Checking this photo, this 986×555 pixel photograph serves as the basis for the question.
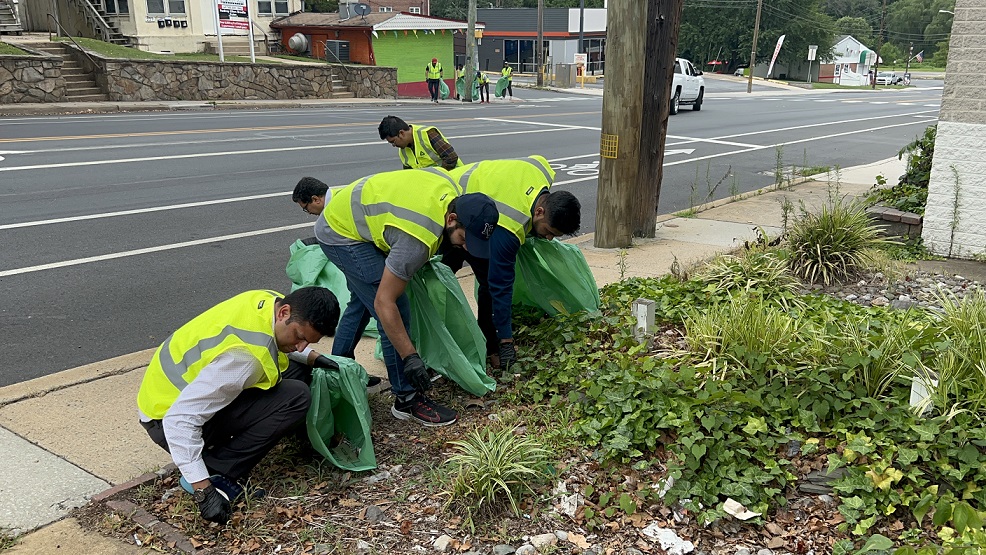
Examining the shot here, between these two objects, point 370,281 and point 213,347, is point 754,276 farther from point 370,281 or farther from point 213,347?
point 213,347

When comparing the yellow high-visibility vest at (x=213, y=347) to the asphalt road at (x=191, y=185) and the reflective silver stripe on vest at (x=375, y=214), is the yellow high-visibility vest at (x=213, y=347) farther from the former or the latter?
the asphalt road at (x=191, y=185)

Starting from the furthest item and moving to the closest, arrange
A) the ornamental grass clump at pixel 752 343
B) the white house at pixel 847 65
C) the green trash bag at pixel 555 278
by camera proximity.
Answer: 1. the white house at pixel 847 65
2. the green trash bag at pixel 555 278
3. the ornamental grass clump at pixel 752 343

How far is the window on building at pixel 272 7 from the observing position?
3469 cm

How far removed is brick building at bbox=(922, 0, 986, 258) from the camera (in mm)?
6871

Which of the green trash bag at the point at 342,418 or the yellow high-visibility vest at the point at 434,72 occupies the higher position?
the yellow high-visibility vest at the point at 434,72

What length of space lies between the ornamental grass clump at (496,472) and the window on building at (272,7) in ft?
114

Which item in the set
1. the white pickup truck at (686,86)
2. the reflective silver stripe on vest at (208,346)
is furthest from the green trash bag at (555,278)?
the white pickup truck at (686,86)

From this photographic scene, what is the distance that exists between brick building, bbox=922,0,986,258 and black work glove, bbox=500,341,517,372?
4584mm

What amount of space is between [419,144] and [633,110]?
6.80 feet

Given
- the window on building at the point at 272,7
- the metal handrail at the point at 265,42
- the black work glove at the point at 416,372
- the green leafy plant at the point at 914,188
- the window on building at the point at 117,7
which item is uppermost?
the window on building at the point at 272,7

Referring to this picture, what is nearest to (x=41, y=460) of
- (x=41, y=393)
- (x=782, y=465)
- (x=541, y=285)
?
(x=41, y=393)

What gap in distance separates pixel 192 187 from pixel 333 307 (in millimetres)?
8097

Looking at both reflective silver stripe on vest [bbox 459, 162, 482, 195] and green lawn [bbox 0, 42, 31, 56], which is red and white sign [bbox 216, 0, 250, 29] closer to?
green lawn [bbox 0, 42, 31, 56]

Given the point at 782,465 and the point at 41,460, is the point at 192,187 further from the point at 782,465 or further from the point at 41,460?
the point at 782,465
